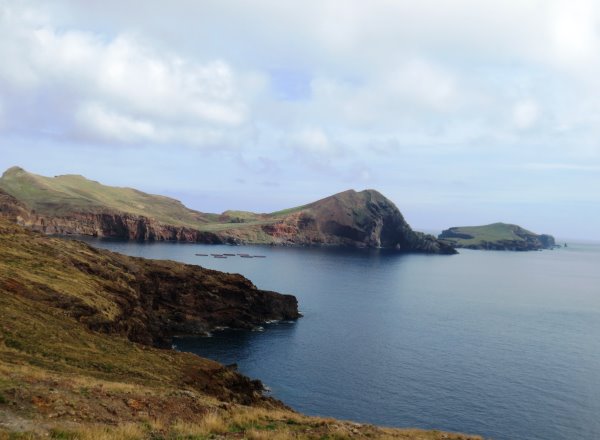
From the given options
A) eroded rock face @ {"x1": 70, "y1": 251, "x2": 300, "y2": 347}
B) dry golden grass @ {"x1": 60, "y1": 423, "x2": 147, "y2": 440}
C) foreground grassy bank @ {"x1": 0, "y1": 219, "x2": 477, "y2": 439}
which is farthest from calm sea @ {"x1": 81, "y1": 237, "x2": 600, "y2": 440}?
dry golden grass @ {"x1": 60, "y1": 423, "x2": 147, "y2": 440}

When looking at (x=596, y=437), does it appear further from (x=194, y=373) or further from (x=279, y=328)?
(x=279, y=328)

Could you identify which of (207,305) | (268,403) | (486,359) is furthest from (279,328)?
(268,403)

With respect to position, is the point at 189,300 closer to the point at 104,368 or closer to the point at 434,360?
the point at 434,360

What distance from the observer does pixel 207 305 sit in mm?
102125

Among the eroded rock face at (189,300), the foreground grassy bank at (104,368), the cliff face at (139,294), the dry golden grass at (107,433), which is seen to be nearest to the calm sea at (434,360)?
the eroded rock face at (189,300)

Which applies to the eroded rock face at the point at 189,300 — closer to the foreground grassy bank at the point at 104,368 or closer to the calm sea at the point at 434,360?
the foreground grassy bank at the point at 104,368

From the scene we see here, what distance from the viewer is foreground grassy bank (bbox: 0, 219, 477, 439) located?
22.1 metres

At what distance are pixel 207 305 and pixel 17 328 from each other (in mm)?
63355

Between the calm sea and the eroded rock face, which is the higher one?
the eroded rock face

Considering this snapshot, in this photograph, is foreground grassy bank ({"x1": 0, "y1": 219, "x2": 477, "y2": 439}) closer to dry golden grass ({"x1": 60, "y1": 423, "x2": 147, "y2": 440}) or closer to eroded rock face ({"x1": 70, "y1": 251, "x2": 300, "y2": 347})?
dry golden grass ({"x1": 60, "y1": 423, "x2": 147, "y2": 440})

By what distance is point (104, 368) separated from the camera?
3916 cm

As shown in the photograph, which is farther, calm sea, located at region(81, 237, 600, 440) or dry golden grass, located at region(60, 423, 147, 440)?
calm sea, located at region(81, 237, 600, 440)

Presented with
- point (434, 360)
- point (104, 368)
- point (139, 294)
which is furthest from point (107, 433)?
point (434, 360)

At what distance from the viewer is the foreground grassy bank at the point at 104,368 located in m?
22.1
